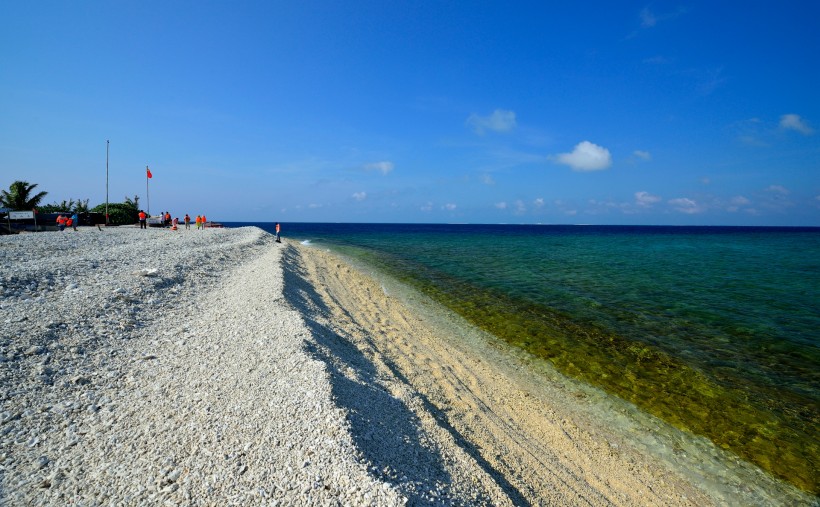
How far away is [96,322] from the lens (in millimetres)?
8102

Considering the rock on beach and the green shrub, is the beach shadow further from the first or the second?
the green shrub

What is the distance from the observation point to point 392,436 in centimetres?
536

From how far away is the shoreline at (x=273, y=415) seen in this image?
4062 millimetres

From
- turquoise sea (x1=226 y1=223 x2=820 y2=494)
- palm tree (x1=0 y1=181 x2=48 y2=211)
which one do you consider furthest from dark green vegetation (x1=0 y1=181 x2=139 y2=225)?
turquoise sea (x1=226 y1=223 x2=820 y2=494)

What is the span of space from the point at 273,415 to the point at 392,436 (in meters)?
1.80

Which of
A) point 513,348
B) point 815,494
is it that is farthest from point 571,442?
point 513,348

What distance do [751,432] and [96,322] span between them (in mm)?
15023

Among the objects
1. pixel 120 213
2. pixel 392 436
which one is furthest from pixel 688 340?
pixel 120 213

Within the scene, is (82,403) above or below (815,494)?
above

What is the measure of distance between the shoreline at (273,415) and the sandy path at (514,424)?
4 cm

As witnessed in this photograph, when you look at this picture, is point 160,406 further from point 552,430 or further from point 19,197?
point 19,197

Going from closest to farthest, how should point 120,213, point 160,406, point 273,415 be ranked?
point 273,415, point 160,406, point 120,213

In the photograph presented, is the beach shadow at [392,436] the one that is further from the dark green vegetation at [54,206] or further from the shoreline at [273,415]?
the dark green vegetation at [54,206]

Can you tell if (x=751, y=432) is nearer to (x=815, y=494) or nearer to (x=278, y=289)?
(x=815, y=494)
